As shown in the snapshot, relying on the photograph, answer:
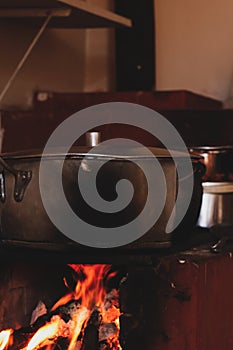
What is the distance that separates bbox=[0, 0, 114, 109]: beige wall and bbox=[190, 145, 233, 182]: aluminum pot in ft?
2.30

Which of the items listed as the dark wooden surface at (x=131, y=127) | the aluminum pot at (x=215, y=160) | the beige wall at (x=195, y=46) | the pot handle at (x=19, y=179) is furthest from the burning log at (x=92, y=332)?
the beige wall at (x=195, y=46)

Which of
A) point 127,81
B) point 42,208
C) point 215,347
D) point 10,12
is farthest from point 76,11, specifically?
point 215,347

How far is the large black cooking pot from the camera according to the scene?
1284 millimetres

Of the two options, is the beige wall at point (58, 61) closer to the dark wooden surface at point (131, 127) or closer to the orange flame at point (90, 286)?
the dark wooden surface at point (131, 127)

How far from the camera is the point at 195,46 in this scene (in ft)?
8.36

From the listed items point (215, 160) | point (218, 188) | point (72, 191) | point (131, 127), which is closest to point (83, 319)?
Answer: point (72, 191)

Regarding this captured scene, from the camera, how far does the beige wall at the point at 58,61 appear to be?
2.25 meters

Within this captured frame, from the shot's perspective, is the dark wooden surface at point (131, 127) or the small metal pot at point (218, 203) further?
the dark wooden surface at point (131, 127)

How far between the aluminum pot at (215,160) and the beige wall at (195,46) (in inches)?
22.3

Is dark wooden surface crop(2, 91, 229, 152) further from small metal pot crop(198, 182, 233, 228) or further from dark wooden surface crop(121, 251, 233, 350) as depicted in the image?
dark wooden surface crop(121, 251, 233, 350)

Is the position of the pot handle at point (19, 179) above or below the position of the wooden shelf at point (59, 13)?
below

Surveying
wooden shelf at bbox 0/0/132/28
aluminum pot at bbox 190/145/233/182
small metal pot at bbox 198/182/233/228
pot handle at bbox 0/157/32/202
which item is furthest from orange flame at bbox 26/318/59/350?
wooden shelf at bbox 0/0/132/28

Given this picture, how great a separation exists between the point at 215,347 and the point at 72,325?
33 cm

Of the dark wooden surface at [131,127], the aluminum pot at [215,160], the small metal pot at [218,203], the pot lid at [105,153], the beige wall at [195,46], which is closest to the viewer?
the pot lid at [105,153]
